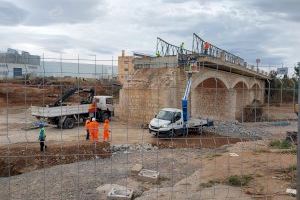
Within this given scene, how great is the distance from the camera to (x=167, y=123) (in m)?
20.8

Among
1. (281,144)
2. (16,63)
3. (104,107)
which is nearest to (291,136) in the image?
(281,144)

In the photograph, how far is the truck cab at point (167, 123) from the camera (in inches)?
811

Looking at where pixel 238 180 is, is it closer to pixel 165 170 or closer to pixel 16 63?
pixel 165 170

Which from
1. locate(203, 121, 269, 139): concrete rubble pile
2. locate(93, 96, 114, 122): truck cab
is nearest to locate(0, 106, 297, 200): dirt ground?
locate(203, 121, 269, 139): concrete rubble pile

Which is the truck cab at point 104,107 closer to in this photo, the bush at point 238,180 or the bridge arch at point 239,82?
the bridge arch at point 239,82

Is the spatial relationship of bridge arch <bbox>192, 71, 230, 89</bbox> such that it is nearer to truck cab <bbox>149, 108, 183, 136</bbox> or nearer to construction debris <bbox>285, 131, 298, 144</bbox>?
truck cab <bbox>149, 108, 183, 136</bbox>

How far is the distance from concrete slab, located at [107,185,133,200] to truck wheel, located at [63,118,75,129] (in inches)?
553

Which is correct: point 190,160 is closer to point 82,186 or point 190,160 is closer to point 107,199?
point 82,186

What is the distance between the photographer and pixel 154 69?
2759cm

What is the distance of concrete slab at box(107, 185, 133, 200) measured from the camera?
9.75 meters

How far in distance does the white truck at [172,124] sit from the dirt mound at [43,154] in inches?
152

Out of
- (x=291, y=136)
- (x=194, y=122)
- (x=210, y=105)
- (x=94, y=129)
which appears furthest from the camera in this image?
(x=210, y=105)

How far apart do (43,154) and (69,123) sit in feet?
27.7

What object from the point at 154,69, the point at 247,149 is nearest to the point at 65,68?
the point at 247,149
